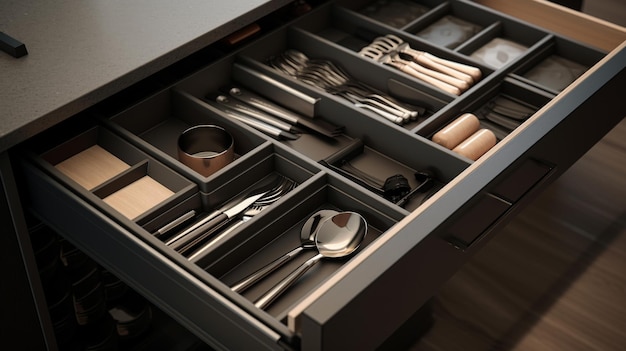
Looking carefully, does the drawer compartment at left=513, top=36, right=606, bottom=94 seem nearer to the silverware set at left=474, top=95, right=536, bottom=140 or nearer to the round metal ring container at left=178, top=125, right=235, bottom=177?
the silverware set at left=474, top=95, right=536, bottom=140

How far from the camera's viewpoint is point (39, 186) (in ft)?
4.53

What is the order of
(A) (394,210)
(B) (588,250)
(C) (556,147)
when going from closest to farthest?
(A) (394,210), (C) (556,147), (B) (588,250)

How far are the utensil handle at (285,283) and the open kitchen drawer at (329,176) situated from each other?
0.02 meters

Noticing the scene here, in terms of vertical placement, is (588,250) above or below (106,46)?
below

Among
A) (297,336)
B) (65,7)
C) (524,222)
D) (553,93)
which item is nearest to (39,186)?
(65,7)

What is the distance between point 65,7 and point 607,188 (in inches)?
65.1

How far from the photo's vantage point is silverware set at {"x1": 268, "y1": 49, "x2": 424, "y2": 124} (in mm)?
1674

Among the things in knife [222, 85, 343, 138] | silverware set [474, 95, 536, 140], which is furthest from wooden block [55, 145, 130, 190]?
silverware set [474, 95, 536, 140]

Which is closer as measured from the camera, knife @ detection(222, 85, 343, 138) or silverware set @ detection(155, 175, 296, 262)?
silverware set @ detection(155, 175, 296, 262)

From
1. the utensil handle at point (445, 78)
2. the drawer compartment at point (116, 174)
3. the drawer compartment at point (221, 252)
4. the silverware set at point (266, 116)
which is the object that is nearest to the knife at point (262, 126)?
the silverware set at point (266, 116)

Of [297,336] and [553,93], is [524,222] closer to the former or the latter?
[553,93]

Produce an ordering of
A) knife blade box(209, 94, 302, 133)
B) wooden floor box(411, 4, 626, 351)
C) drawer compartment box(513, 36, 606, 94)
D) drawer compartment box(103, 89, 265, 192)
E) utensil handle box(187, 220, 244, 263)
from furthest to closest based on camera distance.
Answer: wooden floor box(411, 4, 626, 351) < drawer compartment box(513, 36, 606, 94) < knife blade box(209, 94, 302, 133) < drawer compartment box(103, 89, 265, 192) < utensil handle box(187, 220, 244, 263)

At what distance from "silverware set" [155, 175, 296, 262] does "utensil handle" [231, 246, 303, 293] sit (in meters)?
0.08

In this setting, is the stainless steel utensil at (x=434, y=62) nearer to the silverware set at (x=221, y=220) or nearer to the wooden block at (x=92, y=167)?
the silverware set at (x=221, y=220)
